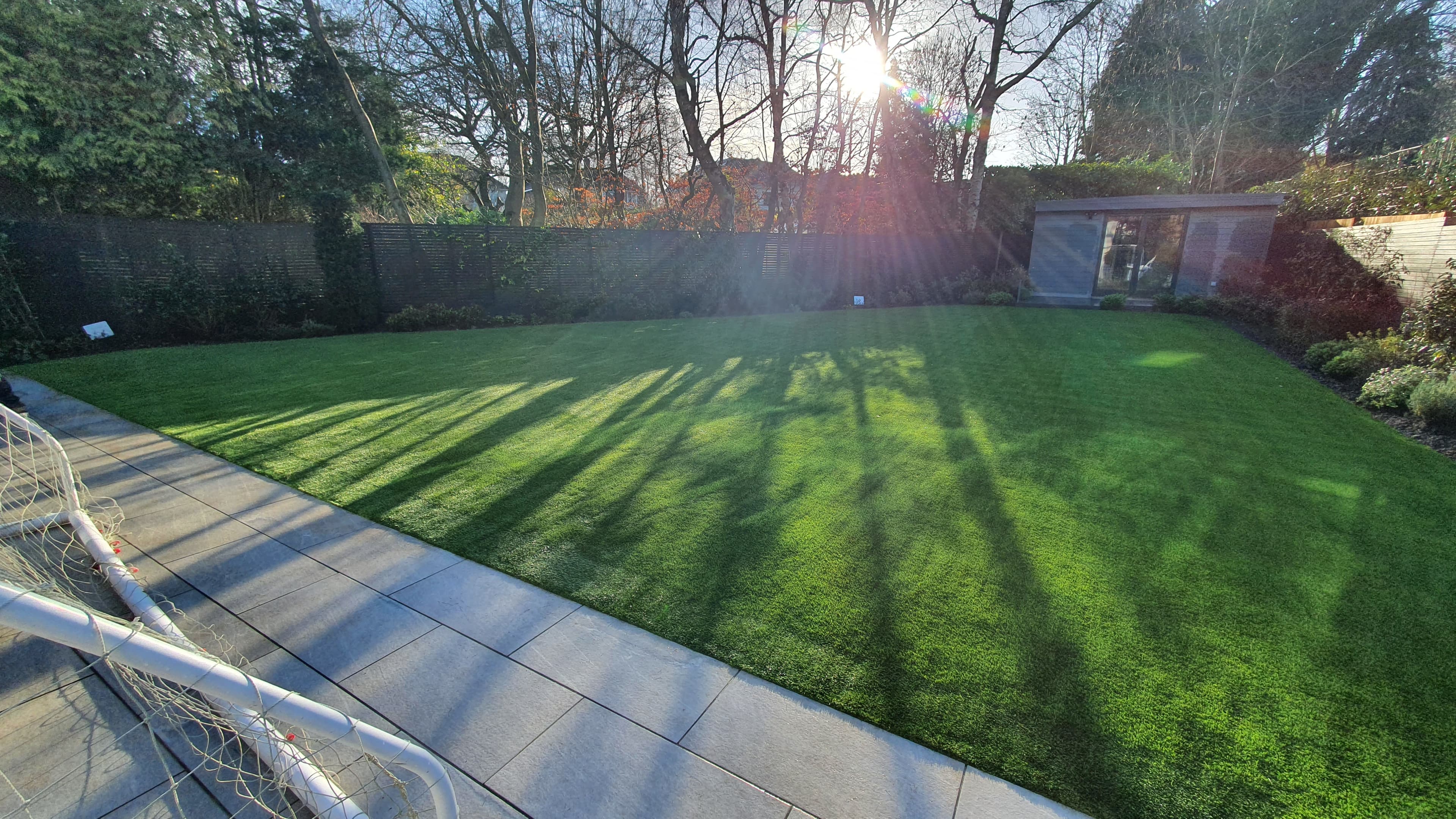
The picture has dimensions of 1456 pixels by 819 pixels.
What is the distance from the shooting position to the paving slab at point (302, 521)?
320 cm

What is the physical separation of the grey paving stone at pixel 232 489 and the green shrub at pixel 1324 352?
11.2 metres

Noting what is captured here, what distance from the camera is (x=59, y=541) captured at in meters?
3.09

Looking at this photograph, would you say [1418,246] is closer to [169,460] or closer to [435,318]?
[169,460]

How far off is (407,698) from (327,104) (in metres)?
16.4

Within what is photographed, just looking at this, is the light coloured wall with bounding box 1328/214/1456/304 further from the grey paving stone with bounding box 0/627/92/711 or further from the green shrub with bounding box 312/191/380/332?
the green shrub with bounding box 312/191/380/332

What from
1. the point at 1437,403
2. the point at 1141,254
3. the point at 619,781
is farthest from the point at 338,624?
the point at 1141,254

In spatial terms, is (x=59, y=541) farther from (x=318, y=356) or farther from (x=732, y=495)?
(x=318, y=356)

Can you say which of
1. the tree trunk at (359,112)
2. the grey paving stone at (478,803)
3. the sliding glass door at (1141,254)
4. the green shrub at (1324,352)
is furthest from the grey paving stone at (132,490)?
the sliding glass door at (1141,254)

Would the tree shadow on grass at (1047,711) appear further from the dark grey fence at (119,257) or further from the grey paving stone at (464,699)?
the dark grey fence at (119,257)

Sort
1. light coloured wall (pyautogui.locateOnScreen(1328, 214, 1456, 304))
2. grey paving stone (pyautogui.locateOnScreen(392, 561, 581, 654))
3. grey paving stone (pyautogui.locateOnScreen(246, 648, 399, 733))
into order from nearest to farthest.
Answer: grey paving stone (pyautogui.locateOnScreen(246, 648, 399, 733)) → grey paving stone (pyautogui.locateOnScreen(392, 561, 581, 654)) → light coloured wall (pyautogui.locateOnScreen(1328, 214, 1456, 304))

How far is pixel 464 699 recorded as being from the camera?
2.04 meters

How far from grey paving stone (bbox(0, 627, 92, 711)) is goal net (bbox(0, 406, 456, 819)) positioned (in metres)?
0.02

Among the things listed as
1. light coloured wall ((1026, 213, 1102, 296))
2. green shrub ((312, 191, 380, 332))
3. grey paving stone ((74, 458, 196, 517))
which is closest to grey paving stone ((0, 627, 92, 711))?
grey paving stone ((74, 458, 196, 517))

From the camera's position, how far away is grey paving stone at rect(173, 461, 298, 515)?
3.61 metres
